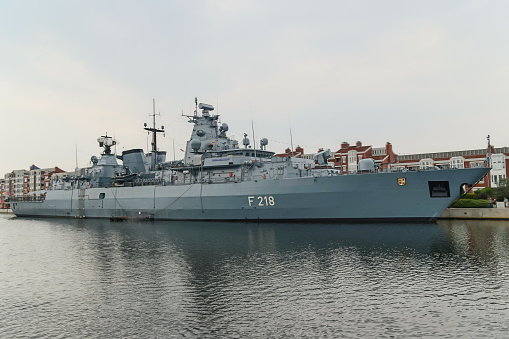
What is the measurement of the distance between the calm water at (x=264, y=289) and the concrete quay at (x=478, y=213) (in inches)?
453

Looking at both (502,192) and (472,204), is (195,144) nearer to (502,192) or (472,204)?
(472,204)

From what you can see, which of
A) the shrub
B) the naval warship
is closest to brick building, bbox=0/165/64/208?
the naval warship

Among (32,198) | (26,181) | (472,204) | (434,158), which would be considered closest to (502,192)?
(472,204)

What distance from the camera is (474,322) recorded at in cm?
Result: 733

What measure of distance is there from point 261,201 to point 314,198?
3952 mm

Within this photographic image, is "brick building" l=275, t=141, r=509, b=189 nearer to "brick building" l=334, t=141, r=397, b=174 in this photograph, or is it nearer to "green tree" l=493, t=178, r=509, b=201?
"brick building" l=334, t=141, r=397, b=174

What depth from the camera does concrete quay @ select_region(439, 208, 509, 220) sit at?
27500 mm

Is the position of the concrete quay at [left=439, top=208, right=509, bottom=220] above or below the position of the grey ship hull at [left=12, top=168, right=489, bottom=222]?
below

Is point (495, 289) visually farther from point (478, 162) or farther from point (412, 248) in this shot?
point (478, 162)

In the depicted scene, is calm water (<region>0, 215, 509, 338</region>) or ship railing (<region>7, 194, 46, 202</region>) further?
ship railing (<region>7, 194, 46, 202</region>)

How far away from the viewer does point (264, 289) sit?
9.89 metres

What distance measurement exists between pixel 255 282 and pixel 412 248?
803 cm

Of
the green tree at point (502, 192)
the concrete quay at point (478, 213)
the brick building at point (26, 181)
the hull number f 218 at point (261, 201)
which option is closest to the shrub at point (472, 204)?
the concrete quay at point (478, 213)

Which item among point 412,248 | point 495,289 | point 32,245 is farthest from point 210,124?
point 495,289
